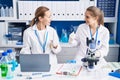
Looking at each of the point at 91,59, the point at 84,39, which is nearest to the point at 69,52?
the point at 84,39

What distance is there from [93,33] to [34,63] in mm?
926

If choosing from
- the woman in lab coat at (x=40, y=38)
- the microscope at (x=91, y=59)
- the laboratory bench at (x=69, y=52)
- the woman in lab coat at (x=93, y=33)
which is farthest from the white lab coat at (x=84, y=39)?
the laboratory bench at (x=69, y=52)

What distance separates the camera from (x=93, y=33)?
2666 mm

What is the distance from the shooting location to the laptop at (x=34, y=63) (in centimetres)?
203

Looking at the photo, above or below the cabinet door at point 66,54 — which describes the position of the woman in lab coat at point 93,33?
above

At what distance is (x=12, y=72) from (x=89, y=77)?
2.33ft

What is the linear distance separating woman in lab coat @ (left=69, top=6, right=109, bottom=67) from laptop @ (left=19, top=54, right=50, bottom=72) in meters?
0.54

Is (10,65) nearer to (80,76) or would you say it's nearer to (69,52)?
(80,76)

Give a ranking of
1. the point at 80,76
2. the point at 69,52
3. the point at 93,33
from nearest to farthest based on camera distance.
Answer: the point at 80,76 → the point at 93,33 → the point at 69,52

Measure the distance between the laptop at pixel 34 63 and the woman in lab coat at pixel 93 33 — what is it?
0.54 m

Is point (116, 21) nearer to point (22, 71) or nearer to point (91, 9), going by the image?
point (91, 9)

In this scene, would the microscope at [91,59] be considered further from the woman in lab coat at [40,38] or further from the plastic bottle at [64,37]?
the plastic bottle at [64,37]

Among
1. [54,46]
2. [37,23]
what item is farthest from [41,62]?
[37,23]

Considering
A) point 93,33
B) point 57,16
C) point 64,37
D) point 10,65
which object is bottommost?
point 10,65
